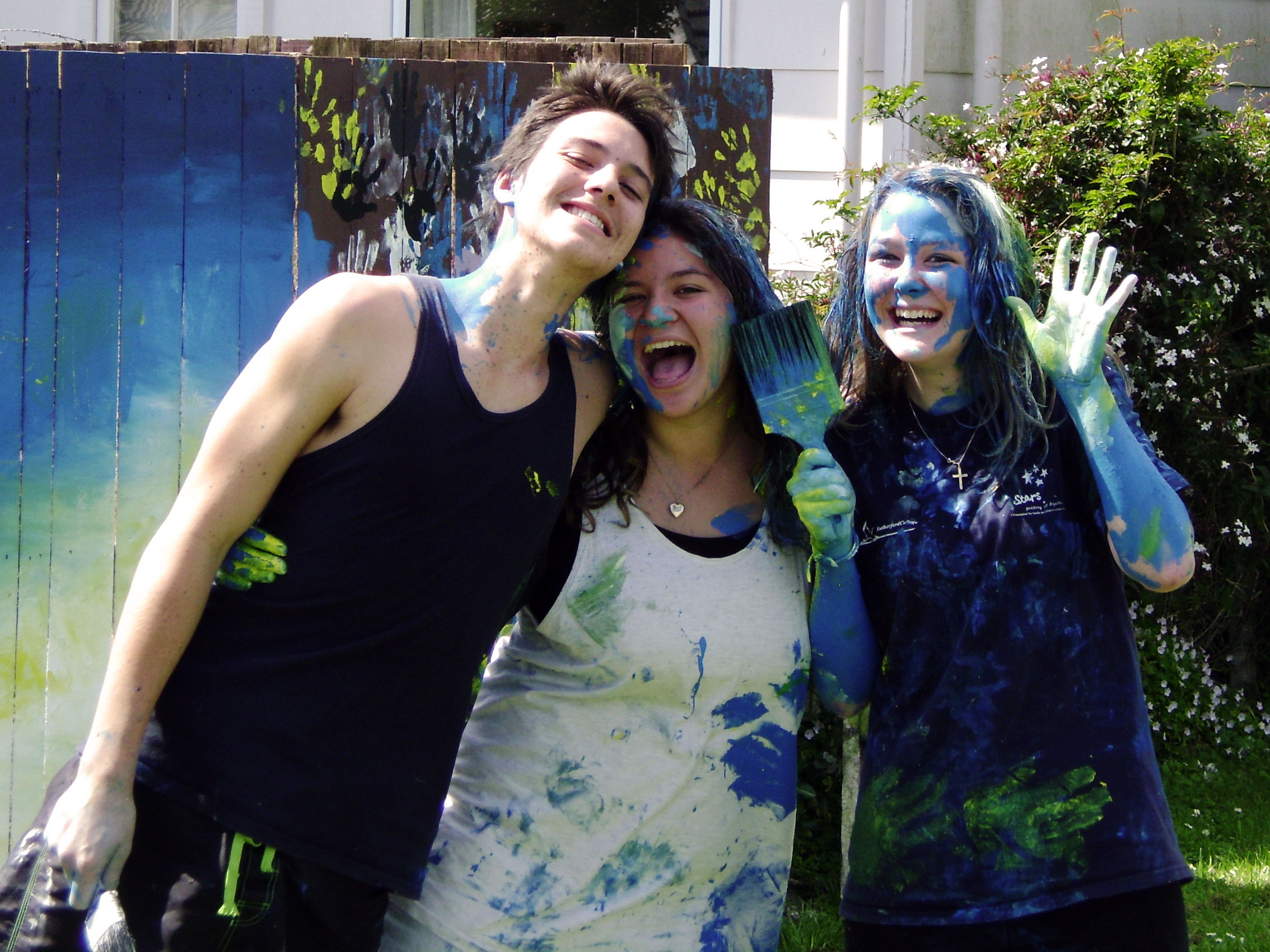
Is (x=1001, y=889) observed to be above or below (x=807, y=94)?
below

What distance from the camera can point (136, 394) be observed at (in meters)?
2.57

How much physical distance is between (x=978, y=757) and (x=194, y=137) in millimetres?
2088

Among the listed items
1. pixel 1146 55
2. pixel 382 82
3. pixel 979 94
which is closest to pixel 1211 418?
pixel 1146 55

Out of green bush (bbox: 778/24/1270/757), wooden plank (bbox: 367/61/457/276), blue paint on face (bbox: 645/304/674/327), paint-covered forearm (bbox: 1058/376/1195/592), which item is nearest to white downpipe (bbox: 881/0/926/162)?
green bush (bbox: 778/24/1270/757)

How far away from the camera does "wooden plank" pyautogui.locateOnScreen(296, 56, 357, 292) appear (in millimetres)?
2576

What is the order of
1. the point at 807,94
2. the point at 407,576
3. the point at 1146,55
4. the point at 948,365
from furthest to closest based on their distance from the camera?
the point at 807,94, the point at 1146,55, the point at 948,365, the point at 407,576

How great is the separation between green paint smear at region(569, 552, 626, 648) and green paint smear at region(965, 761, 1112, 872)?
60 cm

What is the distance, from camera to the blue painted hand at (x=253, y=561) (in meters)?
1.58

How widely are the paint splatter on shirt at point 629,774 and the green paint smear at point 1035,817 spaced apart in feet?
1.04

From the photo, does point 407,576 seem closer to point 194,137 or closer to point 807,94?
point 194,137

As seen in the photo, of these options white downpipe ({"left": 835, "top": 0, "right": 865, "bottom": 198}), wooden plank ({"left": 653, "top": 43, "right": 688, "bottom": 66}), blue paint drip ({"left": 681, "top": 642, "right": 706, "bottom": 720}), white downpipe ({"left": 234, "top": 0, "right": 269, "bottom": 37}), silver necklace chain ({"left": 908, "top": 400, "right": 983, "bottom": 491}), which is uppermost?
white downpipe ({"left": 234, "top": 0, "right": 269, "bottom": 37})

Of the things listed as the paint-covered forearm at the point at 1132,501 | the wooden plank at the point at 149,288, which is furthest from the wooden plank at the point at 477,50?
the paint-covered forearm at the point at 1132,501

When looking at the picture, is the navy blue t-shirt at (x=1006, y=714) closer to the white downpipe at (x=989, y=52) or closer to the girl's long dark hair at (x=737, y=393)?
the girl's long dark hair at (x=737, y=393)

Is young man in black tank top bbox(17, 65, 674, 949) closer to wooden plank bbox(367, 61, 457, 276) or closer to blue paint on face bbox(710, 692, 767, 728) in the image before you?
blue paint on face bbox(710, 692, 767, 728)
